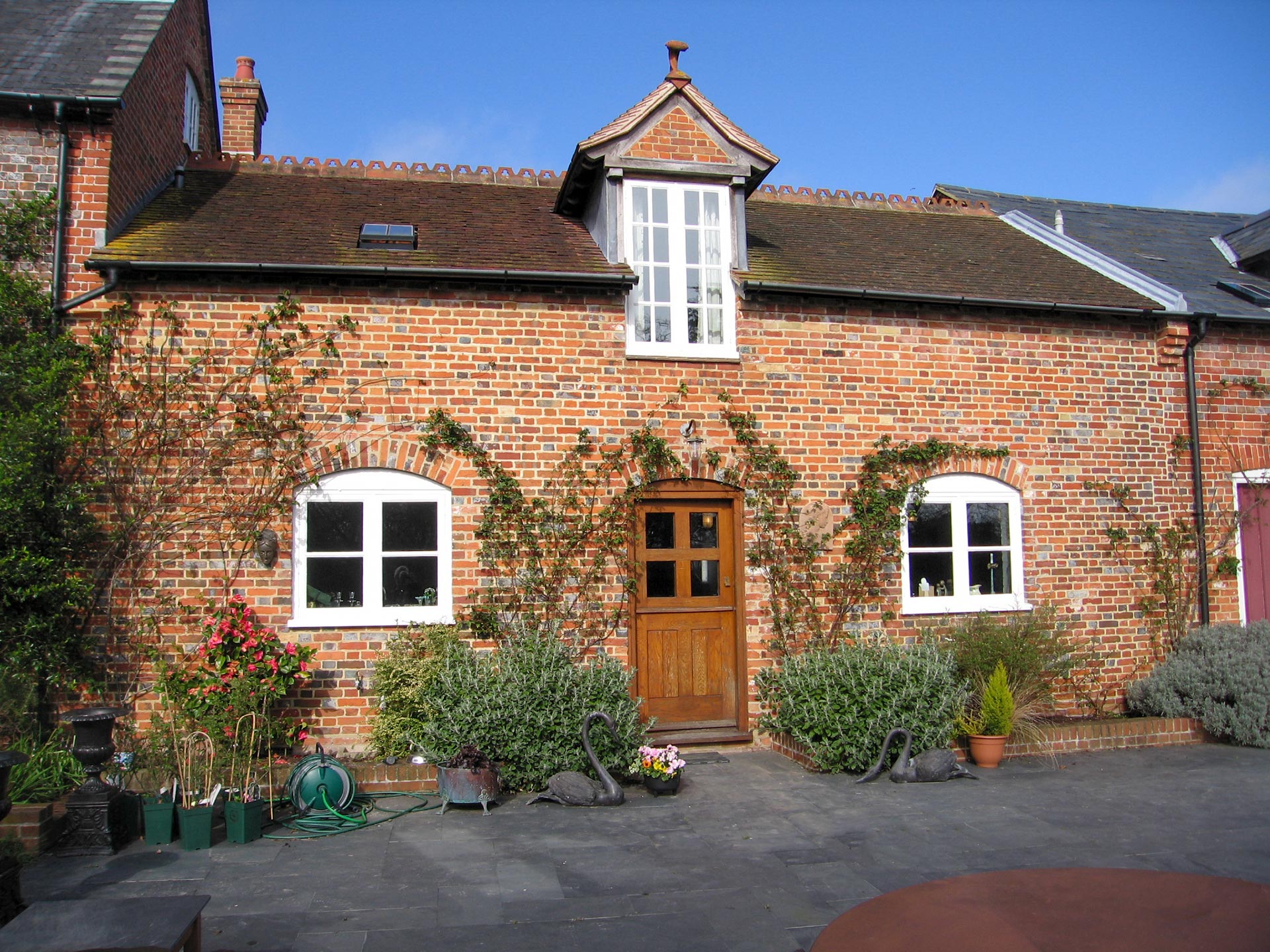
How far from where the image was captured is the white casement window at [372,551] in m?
8.74

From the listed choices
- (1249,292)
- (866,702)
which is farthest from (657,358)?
(1249,292)

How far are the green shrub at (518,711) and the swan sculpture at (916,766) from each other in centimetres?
210

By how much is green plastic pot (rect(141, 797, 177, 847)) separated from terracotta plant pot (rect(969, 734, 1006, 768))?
264 inches

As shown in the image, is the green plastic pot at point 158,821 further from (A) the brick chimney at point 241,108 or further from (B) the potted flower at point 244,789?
(A) the brick chimney at point 241,108

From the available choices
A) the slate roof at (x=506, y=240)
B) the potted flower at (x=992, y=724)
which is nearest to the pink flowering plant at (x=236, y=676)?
the slate roof at (x=506, y=240)

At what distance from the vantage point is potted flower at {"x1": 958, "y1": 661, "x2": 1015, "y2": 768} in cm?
874

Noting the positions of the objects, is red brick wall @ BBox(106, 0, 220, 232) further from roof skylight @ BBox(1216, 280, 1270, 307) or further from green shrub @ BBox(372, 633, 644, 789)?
roof skylight @ BBox(1216, 280, 1270, 307)

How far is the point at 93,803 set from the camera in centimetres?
627

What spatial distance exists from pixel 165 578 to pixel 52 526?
974 millimetres

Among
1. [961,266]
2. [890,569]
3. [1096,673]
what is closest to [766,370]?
[890,569]

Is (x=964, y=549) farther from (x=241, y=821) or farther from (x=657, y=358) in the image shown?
(x=241, y=821)

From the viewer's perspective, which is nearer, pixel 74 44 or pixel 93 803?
pixel 93 803

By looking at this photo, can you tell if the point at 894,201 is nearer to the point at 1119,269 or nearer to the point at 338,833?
the point at 1119,269

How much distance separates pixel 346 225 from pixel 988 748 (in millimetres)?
8275
